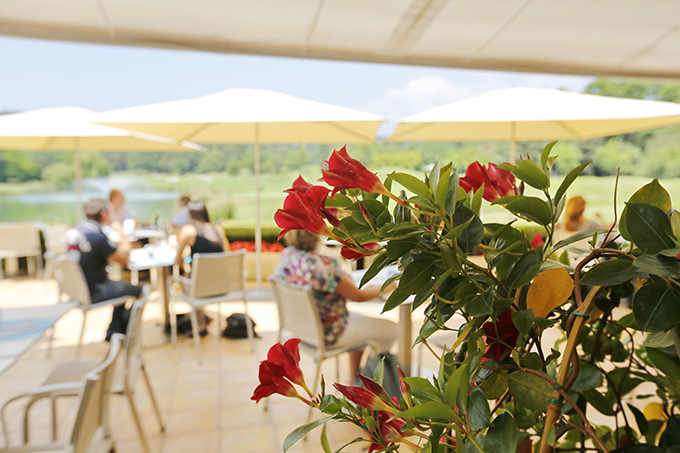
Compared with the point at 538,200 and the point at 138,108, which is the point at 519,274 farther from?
the point at 138,108

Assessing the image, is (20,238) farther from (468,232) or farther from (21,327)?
(468,232)

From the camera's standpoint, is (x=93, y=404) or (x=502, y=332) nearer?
(x=502, y=332)

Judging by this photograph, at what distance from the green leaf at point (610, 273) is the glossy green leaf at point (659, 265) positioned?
3 cm

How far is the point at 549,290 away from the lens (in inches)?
16.4

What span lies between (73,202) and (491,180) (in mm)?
10689

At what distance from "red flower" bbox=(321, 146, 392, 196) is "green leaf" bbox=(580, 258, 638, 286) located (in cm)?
19

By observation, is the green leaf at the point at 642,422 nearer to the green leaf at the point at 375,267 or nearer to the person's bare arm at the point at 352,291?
the green leaf at the point at 375,267

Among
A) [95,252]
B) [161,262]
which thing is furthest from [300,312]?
[95,252]

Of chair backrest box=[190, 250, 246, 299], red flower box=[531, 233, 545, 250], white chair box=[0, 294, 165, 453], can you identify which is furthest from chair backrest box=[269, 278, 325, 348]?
red flower box=[531, 233, 545, 250]

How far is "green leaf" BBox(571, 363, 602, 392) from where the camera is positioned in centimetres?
59

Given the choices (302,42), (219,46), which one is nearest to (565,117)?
(302,42)

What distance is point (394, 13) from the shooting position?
10.6 ft

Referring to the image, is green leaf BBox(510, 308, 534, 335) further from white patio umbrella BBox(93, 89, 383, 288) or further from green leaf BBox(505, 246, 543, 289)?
white patio umbrella BBox(93, 89, 383, 288)

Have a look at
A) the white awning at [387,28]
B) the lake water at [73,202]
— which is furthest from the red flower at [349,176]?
the lake water at [73,202]
